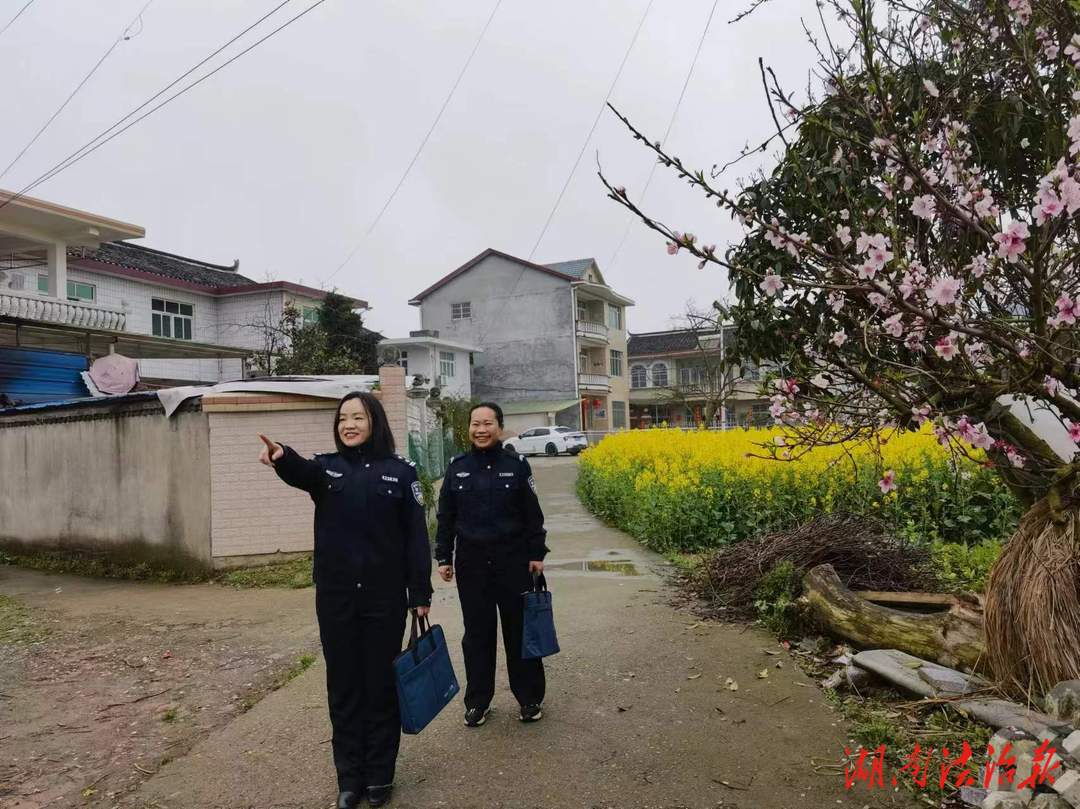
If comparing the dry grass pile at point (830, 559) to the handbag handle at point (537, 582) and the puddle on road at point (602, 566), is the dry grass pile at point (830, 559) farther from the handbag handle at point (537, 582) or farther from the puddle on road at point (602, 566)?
the handbag handle at point (537, 582)

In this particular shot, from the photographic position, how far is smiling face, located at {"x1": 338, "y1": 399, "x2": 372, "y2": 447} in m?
3.44

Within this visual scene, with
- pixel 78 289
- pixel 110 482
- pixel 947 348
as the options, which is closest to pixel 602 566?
pixel 947 348

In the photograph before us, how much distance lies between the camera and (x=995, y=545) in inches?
241

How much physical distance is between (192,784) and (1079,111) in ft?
14.5

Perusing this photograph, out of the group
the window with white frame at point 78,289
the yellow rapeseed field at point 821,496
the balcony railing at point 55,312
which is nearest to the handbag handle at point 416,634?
the yellow rapeseed field at point 821,496

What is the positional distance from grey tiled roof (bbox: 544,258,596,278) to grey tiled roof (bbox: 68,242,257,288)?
694 inches

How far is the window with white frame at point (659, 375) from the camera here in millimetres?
46719

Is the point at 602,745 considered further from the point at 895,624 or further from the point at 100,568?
the point at 100,568

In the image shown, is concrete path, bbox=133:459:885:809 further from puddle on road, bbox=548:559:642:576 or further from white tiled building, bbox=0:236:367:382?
white tiled building, bbox=0:236:367:382

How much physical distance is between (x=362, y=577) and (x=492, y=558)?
90 centimetres

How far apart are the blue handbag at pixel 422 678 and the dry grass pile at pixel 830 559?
117 inches

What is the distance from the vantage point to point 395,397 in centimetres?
918

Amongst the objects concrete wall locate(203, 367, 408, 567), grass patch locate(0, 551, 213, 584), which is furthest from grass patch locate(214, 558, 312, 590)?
grass patch locate(0, 551, 213, 584)

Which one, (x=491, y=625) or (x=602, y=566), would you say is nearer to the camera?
(x=491, y=625)
